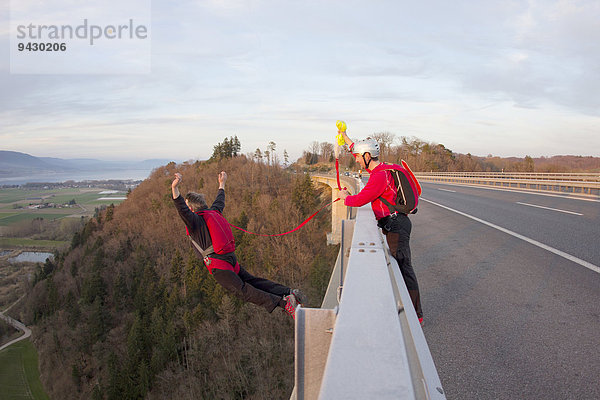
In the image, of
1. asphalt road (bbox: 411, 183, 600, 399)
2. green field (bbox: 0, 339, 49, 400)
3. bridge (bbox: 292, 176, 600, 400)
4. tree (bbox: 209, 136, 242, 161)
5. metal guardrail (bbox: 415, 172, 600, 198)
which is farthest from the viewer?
tree (bbox: 209, 136, 242, 161)

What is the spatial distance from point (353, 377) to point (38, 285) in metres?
102

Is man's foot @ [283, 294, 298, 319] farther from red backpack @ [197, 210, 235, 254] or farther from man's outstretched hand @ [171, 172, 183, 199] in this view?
man's outstretched hand @ [171, 172, 183, 199]

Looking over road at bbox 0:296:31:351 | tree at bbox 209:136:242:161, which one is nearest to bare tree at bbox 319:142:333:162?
tree at bbox 209:136:242:161

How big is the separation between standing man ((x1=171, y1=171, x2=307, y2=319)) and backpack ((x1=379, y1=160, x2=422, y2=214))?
191 cm

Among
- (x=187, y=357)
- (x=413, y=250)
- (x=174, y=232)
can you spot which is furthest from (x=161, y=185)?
(x=413, y=250)

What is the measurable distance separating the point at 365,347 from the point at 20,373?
83507 mm

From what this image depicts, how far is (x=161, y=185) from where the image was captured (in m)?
99.8

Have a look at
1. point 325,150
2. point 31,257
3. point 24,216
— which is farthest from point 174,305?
point 24,216

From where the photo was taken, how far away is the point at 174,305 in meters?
53.5

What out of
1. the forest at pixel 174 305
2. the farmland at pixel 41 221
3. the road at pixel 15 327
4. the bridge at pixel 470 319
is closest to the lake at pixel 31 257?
the farmland at pixel 41 221

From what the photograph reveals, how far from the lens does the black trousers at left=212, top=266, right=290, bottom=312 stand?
520cm

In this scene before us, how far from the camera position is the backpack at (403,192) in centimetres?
437

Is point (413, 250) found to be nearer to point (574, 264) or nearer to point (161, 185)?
point (574, 264)

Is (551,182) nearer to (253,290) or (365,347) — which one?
(253,290)
